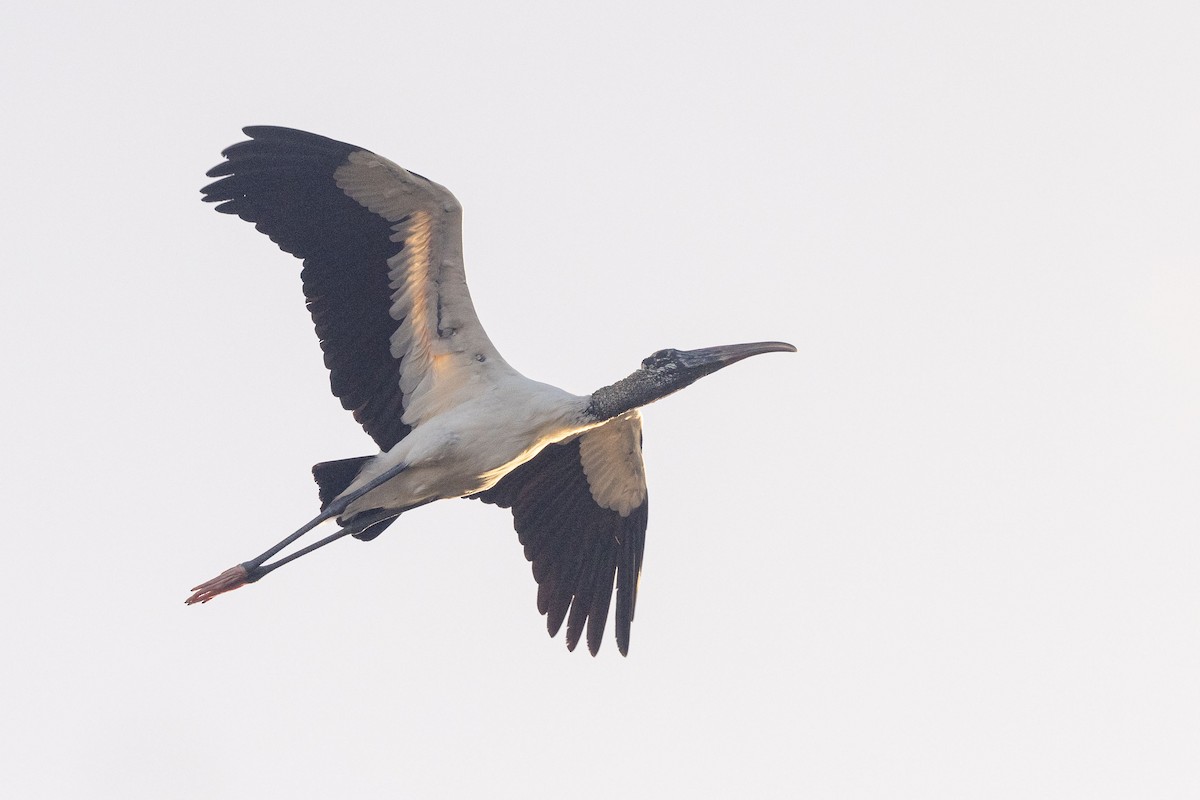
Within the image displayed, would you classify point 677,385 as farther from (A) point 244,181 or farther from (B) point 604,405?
(A) point 244,181

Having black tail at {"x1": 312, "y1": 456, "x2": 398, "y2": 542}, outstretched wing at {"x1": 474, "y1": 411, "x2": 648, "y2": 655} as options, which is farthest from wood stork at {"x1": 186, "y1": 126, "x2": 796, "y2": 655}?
outstretched wing at {"x1": 474, "y1": 411, "x2": 648, "y2": 655}

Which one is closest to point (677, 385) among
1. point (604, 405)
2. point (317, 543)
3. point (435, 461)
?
point (604, 405)

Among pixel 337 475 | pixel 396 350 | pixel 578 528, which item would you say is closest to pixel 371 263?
pixel 396 350

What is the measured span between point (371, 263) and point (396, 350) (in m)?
0.73

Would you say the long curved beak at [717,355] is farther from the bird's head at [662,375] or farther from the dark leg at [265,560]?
the dark leg at [265,560]

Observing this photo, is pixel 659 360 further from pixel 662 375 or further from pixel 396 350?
pixel 396 350

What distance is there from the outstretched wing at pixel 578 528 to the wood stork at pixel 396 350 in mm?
761

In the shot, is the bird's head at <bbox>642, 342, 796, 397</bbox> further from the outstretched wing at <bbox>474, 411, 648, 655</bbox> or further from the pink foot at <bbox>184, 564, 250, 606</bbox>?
the pink foot at <bbox>184, 564, 250, 606</bbox>

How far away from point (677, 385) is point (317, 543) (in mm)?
2946

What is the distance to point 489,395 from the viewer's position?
16.2m

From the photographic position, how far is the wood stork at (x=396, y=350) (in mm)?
15922

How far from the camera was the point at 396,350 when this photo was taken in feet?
54.1

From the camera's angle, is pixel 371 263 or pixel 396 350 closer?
pixel 371 263

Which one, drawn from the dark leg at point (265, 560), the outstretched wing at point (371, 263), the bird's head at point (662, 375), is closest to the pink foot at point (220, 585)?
the dark leg at point (265, 560)
